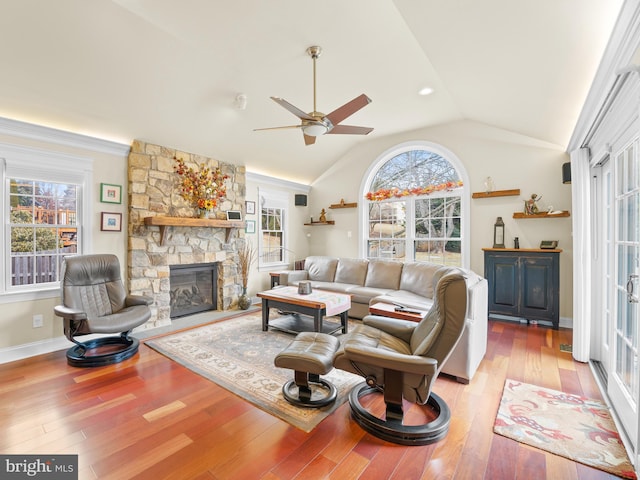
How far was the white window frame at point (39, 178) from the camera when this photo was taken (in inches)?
123

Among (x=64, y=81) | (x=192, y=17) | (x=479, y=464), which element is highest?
(x=192, y=17)

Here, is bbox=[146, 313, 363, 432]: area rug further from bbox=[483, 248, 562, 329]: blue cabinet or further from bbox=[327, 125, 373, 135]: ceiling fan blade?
bbox=[483, 248, 562, 329]: blue cabinet

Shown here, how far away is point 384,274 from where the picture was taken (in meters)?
4.93

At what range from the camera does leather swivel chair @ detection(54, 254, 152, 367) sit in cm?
295

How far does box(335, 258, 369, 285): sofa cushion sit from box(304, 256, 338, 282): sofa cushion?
0.44 feet

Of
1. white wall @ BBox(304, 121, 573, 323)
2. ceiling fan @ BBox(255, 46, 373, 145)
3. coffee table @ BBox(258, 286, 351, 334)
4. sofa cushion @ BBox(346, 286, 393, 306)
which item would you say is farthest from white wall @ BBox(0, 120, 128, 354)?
white wall @ BBox(304, 121, 573, 323)

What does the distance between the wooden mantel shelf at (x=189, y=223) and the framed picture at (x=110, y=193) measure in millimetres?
425

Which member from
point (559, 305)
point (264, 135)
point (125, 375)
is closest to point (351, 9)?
point (264, 135)

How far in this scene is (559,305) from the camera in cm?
420

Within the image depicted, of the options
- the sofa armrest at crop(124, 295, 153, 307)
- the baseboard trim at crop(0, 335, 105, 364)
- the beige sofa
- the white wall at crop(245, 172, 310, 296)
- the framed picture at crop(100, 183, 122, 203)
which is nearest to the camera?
the beige sofa

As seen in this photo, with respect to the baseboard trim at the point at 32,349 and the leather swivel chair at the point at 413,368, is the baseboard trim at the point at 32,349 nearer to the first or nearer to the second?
the baseboard trim at the point at 32,349

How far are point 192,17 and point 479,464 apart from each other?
3943 mm

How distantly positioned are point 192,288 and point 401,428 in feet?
13.0

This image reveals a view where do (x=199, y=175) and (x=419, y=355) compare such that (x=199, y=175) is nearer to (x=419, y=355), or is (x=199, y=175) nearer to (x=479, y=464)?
(x=419, y=355)
